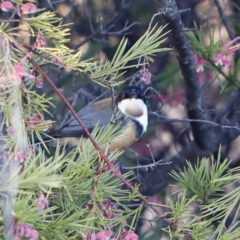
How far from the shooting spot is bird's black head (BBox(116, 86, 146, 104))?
123 inches

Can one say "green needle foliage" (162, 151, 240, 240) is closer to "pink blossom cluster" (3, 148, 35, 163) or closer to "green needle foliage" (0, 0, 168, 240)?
"green needle foliage" (0, 0, 168, 240)

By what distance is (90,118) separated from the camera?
3111 millimetres

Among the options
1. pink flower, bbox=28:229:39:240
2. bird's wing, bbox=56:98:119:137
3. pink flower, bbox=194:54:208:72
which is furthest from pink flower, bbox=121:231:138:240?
bird's wing, bbox=56:98:119:137

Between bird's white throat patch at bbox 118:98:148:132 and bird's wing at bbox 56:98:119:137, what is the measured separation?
0.08 meters

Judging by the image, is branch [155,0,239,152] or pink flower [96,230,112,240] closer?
pink flower [96,230,112,240]

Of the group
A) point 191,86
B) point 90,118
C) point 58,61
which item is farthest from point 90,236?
point 90,118

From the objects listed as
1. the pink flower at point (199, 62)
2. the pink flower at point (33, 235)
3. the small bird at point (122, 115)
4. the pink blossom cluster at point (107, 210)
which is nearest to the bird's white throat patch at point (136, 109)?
the small bird at point (122, 115)

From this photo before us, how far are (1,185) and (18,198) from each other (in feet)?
0.27

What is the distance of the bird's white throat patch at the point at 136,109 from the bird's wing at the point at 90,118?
81mm

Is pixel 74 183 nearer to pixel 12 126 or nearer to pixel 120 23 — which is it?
pixel 12 126

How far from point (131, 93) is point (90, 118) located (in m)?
0.25

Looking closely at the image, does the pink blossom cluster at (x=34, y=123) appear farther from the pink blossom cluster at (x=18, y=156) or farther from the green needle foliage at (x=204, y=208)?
the green needle foliage at (x=204, y=208)

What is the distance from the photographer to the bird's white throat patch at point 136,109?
3246 mm

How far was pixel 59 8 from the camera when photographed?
3.38 meters
